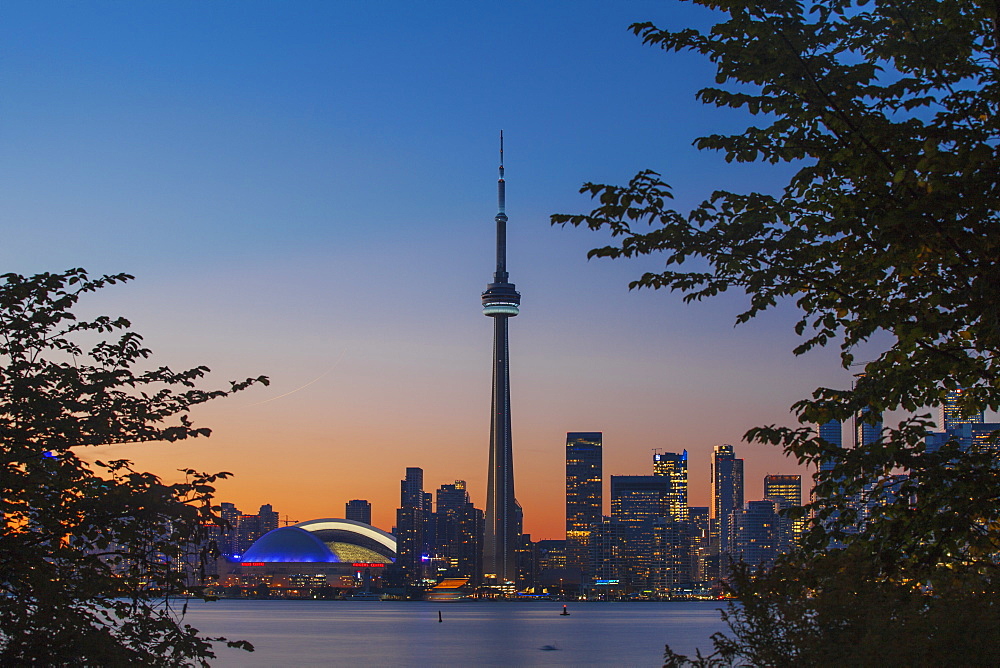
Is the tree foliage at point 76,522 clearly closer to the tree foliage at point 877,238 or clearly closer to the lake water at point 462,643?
the tree foliage at point 877,238

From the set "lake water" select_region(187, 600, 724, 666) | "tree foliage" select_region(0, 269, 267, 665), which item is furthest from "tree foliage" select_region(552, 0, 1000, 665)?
"lake water" select_region(187, 600, 724, 666)

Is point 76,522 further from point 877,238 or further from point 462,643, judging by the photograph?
point 462,643

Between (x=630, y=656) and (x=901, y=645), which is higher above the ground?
(x=901, y=645)

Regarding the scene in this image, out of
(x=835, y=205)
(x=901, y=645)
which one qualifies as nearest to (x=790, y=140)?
(x=835, y=205)

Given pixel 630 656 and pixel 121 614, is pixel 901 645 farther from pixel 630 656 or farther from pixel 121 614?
pixel 630 656

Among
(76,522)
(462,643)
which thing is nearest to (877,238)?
(76,522)

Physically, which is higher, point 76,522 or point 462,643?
point 76,522

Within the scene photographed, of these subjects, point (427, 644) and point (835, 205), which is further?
point (427, 644)

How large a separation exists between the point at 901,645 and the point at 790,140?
5.49m

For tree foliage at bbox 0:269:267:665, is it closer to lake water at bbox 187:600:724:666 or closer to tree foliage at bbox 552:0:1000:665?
tree foliage at bbox 552:0:1000:665

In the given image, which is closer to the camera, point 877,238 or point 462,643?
point 877,238

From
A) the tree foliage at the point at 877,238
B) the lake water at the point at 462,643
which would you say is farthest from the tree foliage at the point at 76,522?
the lake water at the point at 462,643

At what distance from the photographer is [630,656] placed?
11631 cm

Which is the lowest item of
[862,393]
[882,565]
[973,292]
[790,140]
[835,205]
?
[882,565]
